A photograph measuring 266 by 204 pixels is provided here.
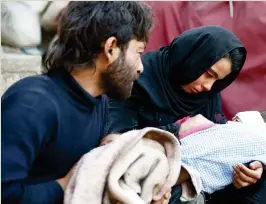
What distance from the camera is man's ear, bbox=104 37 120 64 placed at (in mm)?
1301

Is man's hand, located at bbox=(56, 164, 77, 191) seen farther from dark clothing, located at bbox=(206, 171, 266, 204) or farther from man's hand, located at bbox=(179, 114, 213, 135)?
dark clothing, located at bbox=(206, 171, 266, 204)

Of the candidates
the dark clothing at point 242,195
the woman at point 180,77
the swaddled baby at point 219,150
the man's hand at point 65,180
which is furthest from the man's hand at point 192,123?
the man's hand at point 65,180

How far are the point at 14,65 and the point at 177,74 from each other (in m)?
1.02

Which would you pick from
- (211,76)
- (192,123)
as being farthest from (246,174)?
(211,76)

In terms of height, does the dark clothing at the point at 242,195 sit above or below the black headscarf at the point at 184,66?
below

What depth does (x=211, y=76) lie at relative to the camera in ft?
6.47

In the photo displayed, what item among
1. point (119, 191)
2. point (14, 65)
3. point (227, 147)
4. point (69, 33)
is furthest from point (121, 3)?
point (14, 65)

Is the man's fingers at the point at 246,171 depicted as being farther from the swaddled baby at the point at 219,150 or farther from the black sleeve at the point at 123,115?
the black sleeve at the point at 123,115

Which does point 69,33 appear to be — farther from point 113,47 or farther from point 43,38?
point 43,38

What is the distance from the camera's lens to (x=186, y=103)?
2.05 meters

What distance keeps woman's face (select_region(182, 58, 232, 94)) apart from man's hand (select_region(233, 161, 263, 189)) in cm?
42

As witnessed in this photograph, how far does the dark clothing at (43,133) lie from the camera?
108 cm

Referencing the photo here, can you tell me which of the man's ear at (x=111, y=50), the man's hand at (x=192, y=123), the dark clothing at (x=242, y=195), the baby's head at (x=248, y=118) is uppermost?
the man's ear at (x=111, y=50)

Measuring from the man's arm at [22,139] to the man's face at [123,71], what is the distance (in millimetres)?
241
